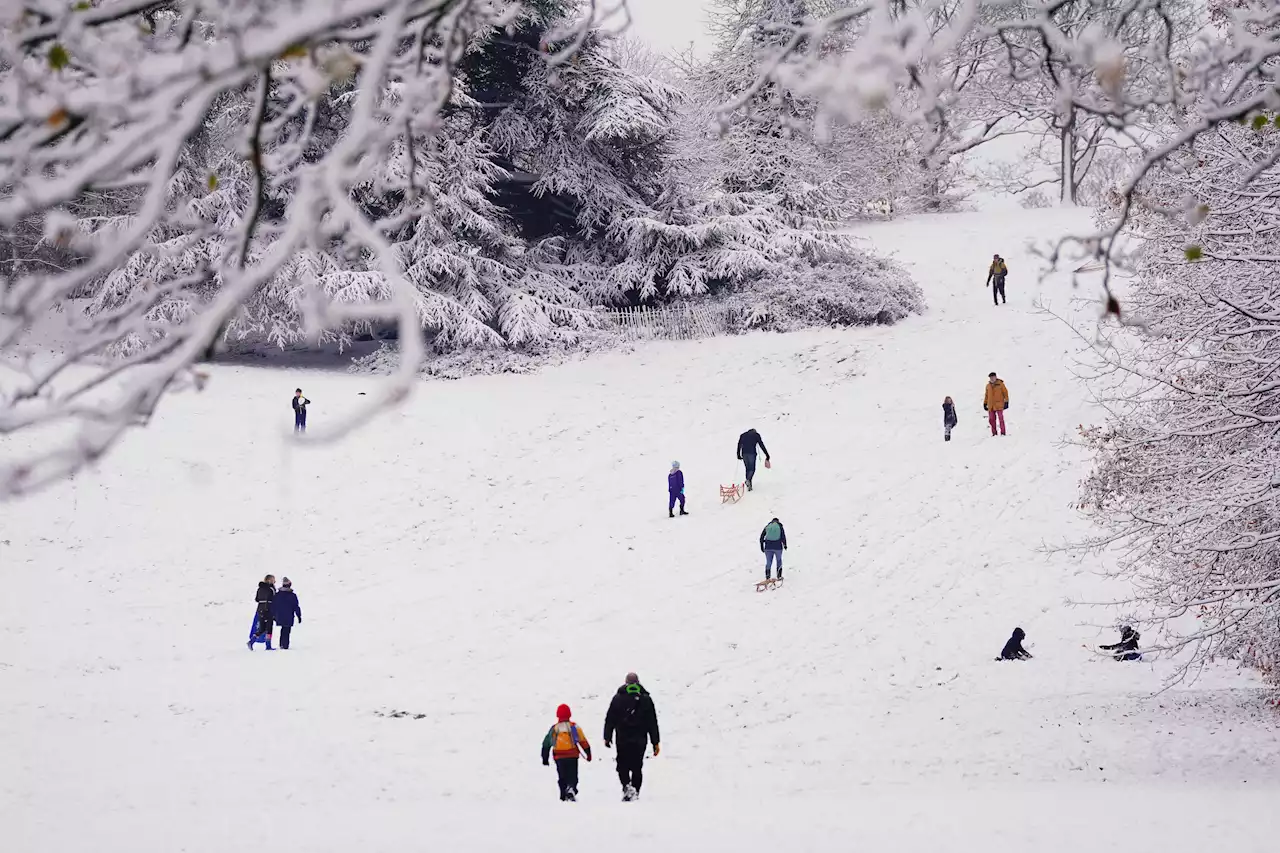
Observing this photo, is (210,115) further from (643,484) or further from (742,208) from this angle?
(643,484)

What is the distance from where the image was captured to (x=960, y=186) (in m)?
54.1

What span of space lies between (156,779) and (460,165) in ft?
66.5

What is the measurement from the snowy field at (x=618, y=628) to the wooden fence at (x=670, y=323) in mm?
1038

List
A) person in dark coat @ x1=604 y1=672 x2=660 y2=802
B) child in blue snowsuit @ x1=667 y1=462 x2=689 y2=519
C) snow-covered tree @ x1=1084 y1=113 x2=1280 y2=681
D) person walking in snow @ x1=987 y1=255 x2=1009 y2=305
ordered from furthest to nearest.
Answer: person walking in snow @ x1=987 y1=255 x2=1009 y2=305 → child in blue snowsuit @ x1=667 y1=462 x2=689 y2=519 → person in dark coat @ x1=604 y1=672 x2=660 y2=802 → snow-covered tree @ x1=1084 y1=113 x2=1280 y2=681

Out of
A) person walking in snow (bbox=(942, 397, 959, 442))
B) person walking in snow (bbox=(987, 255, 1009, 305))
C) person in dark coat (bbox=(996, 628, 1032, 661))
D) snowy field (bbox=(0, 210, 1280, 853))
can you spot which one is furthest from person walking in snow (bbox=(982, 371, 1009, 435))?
person walking in snow (bbox=(987, 255, 1009, 305))

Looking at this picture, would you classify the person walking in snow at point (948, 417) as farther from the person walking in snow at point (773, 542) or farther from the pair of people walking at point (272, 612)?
the pair of people walking at point (272, 612)

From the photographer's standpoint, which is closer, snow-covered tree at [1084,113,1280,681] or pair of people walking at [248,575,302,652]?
snow-covered tree at [1084,113,1280,681]

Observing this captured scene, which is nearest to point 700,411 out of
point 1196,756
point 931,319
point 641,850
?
point 931,319

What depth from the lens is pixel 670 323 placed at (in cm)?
3086

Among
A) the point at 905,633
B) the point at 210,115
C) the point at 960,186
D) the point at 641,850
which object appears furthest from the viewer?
the point at 960,186

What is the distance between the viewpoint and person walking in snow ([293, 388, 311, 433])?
76.8 feet

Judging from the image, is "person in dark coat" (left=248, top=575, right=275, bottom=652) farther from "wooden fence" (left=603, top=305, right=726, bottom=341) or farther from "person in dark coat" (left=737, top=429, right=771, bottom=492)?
"wooden fence" (left=603, top=305, right=726, bottom=341)

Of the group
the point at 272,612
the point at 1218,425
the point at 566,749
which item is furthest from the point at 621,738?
the point at 272,612

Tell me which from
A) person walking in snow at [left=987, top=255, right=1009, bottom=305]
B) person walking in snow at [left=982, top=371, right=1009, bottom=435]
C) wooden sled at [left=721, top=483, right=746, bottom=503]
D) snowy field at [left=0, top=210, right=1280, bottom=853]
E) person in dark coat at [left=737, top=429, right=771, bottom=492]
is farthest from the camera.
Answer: person walking in snow at [left=987, top=255, right=1009, bottom=305]
